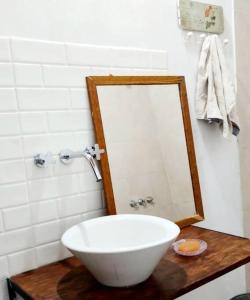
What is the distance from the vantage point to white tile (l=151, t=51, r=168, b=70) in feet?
5.13

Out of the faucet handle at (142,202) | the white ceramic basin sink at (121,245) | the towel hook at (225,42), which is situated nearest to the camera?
the white ceramic basin sink at (121,245)

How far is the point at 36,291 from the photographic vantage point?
1.06 m

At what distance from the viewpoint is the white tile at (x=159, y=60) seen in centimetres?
156

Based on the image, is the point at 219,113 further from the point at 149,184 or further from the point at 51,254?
the point at 51,254

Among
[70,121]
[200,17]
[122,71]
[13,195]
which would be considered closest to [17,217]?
[13,195]

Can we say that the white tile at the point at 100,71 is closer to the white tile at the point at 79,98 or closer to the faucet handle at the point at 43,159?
the white tile at the point at 79,98

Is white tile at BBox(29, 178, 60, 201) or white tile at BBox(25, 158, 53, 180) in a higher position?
white tile at BBox(25, 158, 53, 180)

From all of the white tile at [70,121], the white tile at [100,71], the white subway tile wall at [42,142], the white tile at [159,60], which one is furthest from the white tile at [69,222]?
the white tile at [159,60]

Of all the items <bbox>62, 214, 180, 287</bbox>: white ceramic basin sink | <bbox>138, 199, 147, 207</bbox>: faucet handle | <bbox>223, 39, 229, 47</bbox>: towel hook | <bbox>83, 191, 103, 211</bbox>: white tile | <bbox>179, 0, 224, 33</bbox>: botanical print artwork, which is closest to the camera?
<bbox>62, 214, 180, 287</bbox>: white ceramic basin sink

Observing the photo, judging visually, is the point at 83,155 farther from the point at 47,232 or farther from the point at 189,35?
the point at 189,35

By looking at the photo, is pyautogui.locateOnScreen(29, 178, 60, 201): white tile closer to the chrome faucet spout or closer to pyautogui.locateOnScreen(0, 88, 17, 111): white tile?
the chrome faucet spout

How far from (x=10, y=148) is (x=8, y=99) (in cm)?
17

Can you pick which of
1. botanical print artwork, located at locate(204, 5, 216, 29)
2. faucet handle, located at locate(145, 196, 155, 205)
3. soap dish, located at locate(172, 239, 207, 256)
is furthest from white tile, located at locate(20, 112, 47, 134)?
botanical print artwork, located at locate(204, 5, 216, 29)

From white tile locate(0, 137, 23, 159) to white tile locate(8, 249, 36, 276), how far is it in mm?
353
